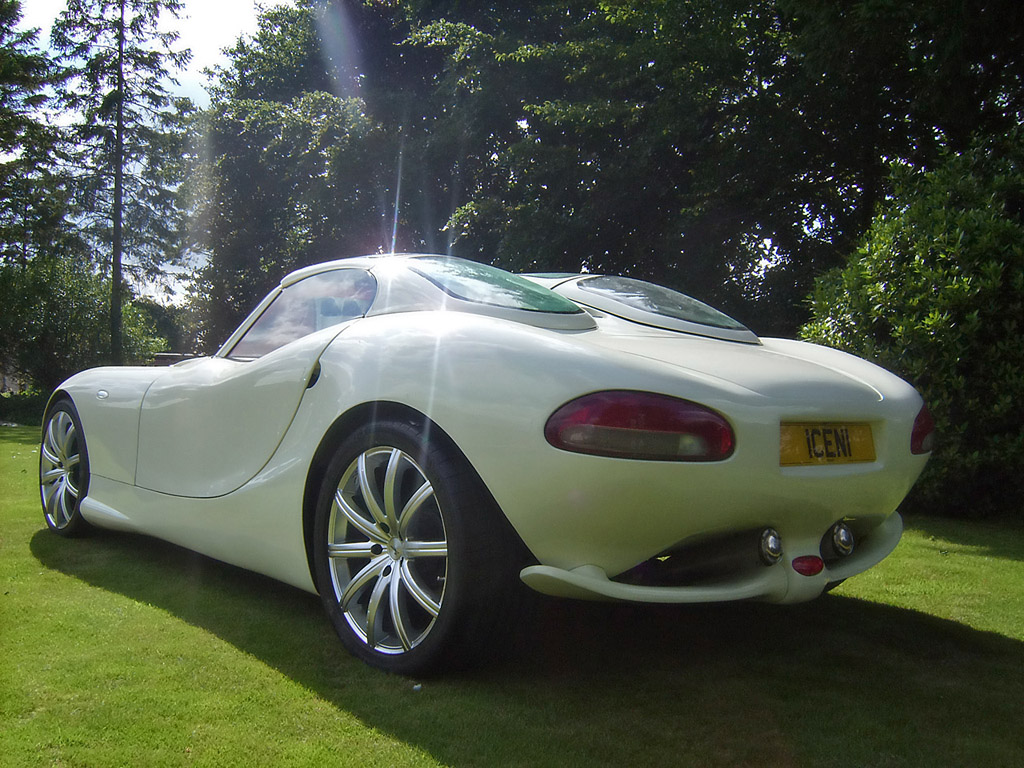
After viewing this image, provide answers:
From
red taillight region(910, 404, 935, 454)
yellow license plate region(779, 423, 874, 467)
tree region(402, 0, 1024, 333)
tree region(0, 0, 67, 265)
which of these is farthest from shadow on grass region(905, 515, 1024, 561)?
tree region(0, 0, 67, 265)

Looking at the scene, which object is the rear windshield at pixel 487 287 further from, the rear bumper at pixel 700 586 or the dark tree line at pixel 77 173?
the dark tree line at pixel 77 173

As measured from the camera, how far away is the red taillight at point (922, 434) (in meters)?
2.71

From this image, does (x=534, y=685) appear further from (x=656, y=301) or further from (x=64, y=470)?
(x=64, y=470)

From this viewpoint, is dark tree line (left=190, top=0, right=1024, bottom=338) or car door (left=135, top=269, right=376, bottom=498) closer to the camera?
car door (left=135, top=269, right=376, bottom=498)

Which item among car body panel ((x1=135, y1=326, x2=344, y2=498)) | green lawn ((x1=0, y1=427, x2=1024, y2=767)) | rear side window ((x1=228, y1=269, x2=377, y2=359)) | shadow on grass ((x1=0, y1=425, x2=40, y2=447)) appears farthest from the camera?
shadow on grass ((x1=0, y1=425, x2=40, y2=447))

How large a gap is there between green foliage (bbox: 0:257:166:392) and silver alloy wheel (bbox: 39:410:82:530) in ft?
54.3

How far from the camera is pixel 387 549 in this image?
2.61 meters

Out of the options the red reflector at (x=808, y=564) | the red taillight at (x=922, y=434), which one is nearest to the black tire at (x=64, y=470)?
the red reflector at (x=808, y=564)

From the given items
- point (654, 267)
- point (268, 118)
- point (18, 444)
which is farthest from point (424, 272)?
point (268, 118)

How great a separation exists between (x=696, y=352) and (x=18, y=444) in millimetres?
10358

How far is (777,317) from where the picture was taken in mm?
12547

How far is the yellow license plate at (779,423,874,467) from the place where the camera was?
2307mm

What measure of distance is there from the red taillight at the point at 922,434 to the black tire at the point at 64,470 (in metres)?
3.63

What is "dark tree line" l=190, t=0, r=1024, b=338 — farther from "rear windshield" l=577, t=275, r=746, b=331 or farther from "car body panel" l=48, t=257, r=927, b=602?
"car body panel" l=48, t=257, r=927, b=602
